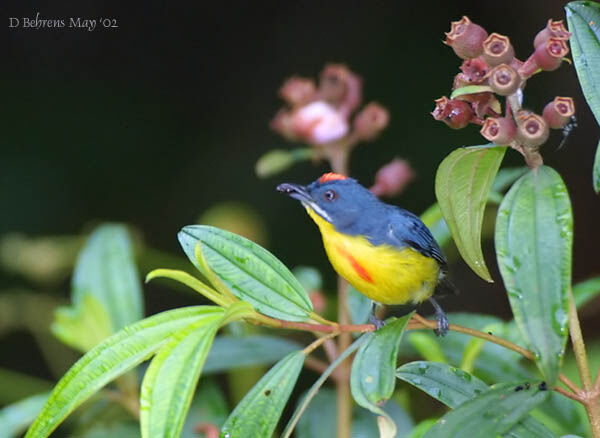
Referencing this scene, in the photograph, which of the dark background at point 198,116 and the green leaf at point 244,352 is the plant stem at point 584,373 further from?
the dark background at point 198,116

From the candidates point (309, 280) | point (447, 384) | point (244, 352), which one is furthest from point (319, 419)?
point (447, 384)

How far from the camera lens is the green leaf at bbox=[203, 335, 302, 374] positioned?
1.81 meters

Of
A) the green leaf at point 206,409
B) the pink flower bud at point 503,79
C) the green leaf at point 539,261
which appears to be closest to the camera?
the green leaf at point 539,261

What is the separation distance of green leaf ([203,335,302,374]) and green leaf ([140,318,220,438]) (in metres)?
0.88

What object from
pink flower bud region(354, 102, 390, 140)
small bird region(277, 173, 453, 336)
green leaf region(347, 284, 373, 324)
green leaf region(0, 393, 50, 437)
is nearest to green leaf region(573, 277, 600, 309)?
small bird region(277, 173, 453, 336)

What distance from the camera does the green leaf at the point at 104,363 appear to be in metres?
0.91

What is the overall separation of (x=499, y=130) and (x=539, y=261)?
0.15m

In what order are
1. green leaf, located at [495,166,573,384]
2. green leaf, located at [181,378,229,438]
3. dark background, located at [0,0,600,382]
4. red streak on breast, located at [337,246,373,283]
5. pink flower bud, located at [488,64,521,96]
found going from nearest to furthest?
1. green leaf, located at [495,166,573,384]
2. pink flower bud, located at [488,64,521,96]
3. red streak on breast, located at [337,246,373,283]
4. green leaf, located at [181,378,229,438]
5. dark background, located at [0,0,600,382]

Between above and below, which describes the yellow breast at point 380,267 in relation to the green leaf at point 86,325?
above

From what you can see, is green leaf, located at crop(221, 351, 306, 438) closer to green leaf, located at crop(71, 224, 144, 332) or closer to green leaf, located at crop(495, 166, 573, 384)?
green leaf, located at crop(495, 166, 573, 384)

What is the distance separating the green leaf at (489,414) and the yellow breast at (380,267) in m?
0.50

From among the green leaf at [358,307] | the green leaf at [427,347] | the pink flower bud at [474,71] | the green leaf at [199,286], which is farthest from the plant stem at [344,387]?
the pink flower bud at [474,71]

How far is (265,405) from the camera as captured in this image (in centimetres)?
106

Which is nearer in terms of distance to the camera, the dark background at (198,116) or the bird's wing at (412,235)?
the bird's wing at (412,235)
